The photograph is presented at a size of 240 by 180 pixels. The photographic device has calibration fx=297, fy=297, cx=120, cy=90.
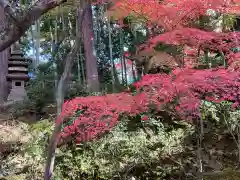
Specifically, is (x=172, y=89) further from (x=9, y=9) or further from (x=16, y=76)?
(x=16, y=76)

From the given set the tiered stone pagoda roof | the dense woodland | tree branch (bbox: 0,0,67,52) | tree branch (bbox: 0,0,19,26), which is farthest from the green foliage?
the tiered stone pagoda roof

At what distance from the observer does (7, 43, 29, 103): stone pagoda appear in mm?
9398

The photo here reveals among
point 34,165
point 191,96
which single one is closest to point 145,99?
point 191,96

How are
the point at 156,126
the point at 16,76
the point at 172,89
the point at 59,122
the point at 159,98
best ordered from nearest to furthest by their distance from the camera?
1. the point at 59,122
2. the point at 172,89
3. the point at 159,98
4. the point at 156,126
5. the point at 16,76

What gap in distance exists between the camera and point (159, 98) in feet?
16.4

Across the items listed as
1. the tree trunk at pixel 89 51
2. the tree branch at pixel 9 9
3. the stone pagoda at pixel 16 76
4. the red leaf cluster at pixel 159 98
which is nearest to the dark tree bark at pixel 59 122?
the red leaf cluster at pixel 159 98

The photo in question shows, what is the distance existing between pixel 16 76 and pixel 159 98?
633 cm

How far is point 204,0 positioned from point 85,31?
11.8ft

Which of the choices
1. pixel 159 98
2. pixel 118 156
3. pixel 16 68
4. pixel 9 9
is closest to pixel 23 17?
pixel 9 9

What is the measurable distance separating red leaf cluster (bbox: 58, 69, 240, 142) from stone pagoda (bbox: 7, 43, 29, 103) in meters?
4.70

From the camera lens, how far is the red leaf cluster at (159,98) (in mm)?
4348

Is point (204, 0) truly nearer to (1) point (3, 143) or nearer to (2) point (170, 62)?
(2) point (170, 62)

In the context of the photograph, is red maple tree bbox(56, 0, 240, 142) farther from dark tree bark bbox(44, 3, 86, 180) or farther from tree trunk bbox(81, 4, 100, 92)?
tree trunk bbox(81, 4, 100, 92)

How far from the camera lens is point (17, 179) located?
4.93 metres
